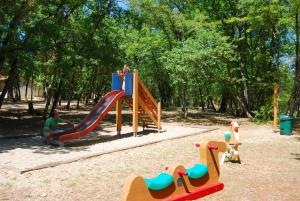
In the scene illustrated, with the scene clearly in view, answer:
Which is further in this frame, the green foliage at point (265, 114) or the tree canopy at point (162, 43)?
the green foliage at point (265, 114)

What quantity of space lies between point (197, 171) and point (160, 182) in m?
1.12

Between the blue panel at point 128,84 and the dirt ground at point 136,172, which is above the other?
the blue panel at point 128,84

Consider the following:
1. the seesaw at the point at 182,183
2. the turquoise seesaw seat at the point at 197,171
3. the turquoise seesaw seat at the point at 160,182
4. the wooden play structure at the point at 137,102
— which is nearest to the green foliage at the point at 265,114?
the wooden play structure at the point at 137,102

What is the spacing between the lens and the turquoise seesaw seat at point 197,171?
6.11 metres

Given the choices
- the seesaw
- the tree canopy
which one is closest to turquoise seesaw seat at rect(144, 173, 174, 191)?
the seesaw

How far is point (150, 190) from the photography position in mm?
5160

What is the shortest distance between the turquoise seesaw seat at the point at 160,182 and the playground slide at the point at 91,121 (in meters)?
7.75

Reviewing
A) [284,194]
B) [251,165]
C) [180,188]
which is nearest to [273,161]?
[251,165]

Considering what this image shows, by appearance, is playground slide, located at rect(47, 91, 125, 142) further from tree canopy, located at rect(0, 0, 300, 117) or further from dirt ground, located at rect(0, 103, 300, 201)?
tree canopy, located at rect(0, 0, 300, 117)

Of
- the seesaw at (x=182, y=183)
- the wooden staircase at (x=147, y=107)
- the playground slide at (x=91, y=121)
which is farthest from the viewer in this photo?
the wooden staircase at (x=147, y=107)

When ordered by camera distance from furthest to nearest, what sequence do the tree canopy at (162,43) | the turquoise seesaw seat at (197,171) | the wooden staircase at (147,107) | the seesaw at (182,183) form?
the tree canopy at (162,43) → the wooden staircase at (147,107) → the turquoise seesaw seat at (197,171) → the seesaw at (182,183)

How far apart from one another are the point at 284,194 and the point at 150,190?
3329 mm

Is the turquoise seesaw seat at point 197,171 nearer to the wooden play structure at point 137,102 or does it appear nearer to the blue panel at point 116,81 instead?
the wooden play structure at point 137,102

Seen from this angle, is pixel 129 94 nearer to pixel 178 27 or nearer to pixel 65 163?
pixel 65 163
